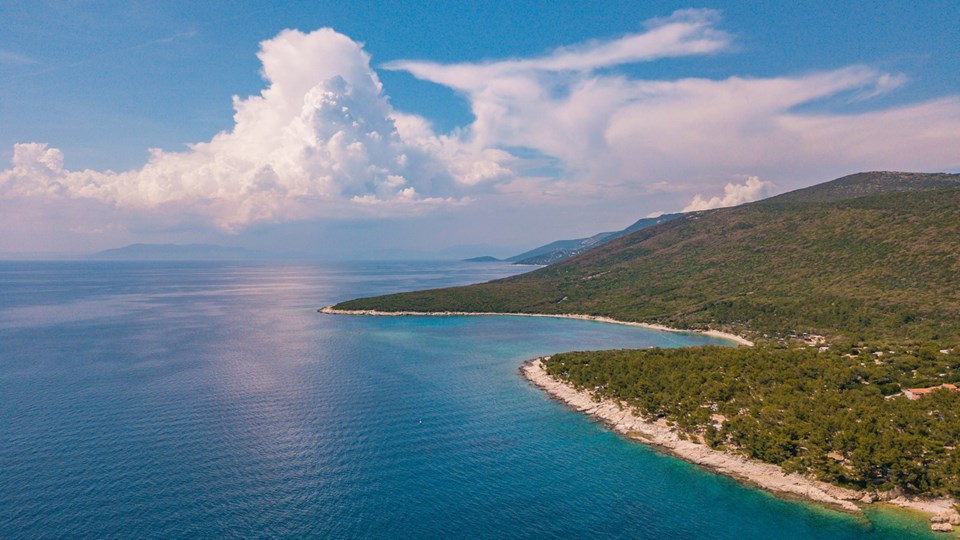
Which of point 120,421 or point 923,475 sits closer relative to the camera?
point 923,475

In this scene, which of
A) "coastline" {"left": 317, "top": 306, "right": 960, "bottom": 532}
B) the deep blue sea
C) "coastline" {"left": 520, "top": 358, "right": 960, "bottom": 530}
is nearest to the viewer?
the deep blue sea

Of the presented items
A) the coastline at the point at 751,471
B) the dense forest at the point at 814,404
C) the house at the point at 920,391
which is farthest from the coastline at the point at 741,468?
the house at the point at 920,391

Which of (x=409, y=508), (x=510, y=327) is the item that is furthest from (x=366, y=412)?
(x=510, y=327)

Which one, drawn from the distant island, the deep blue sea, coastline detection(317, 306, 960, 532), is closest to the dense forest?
the distant island

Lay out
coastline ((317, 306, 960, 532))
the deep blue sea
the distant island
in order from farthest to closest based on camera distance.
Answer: the distant island, coastline ((317, 306, 960, 532)), the deep blue sea

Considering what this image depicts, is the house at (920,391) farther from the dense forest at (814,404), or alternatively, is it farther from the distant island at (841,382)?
the dense forest at (814,404)

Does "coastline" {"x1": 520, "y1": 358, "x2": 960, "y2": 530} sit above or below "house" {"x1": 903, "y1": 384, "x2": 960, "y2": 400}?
below

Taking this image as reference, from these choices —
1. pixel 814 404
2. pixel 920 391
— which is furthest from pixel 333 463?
pixel 920 391

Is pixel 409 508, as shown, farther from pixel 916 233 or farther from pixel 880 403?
pixel 916 233

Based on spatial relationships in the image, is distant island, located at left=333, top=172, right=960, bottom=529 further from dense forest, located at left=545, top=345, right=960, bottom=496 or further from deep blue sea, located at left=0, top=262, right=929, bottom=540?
deep blue sea, located at left=0, top=262, right=929, bottom=540
